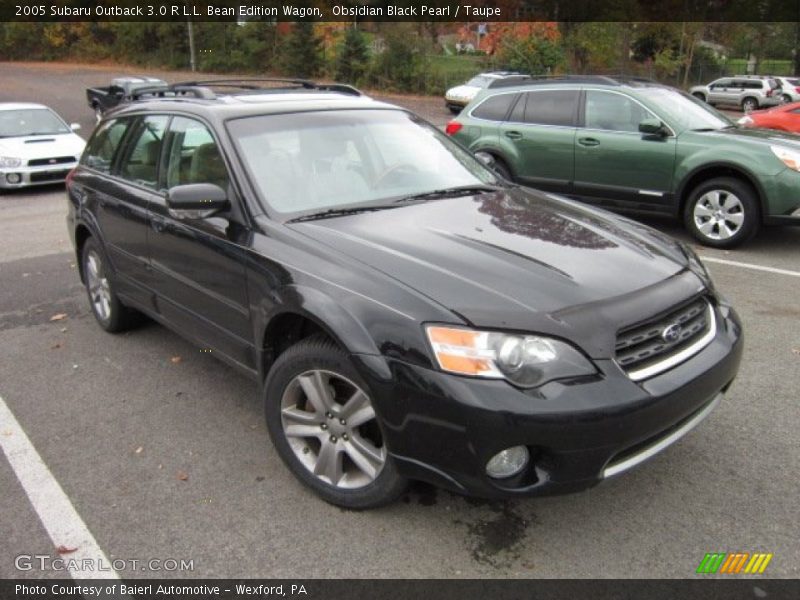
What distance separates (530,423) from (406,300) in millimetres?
628

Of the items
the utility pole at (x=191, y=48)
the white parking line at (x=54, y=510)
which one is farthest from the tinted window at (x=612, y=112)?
the utility pole at (x=191, y=48)

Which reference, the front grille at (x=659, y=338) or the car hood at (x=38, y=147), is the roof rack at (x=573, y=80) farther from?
the car hood at (x=38, y=147)

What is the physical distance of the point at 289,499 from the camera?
299cm

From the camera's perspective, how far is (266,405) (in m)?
3.05

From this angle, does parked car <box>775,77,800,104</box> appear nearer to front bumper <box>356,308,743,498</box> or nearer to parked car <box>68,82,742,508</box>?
parked car <box>68,82,742,508</box>

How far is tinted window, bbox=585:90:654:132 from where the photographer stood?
736 cm

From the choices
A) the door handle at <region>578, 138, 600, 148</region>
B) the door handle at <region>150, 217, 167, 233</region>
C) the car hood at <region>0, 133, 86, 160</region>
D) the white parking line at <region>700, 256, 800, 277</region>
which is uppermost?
the door handle at <region>578, 138, 600, 148</region>

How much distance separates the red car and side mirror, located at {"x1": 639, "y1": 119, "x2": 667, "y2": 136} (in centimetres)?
751

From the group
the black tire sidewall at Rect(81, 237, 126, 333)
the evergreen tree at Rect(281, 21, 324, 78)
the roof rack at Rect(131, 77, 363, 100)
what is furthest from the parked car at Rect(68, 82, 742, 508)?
the evergreen tree at Rect(281, 21, 324, 78)

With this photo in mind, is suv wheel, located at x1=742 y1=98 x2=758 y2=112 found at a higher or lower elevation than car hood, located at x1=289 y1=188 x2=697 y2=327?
lower

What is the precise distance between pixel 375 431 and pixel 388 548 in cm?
46

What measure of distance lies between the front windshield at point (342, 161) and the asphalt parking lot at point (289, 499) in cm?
128

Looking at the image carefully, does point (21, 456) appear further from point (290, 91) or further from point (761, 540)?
point (761, 540)

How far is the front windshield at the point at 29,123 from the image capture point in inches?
479
